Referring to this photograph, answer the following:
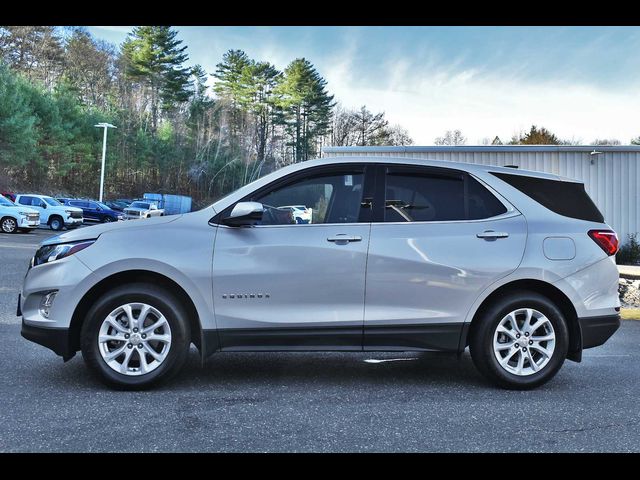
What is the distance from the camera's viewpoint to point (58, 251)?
4.74 meters

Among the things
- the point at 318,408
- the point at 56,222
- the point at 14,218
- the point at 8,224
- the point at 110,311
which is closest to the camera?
the point at 318,408

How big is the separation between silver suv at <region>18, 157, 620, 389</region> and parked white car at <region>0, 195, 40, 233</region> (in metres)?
24.2

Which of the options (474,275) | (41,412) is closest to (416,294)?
(474,275)

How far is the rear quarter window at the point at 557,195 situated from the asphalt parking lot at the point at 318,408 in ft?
4.72

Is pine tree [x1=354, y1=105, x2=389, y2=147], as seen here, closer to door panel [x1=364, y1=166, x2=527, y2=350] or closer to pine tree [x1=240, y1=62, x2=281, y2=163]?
pine tree [x1=240, y1=62, x2=281, y2=163]

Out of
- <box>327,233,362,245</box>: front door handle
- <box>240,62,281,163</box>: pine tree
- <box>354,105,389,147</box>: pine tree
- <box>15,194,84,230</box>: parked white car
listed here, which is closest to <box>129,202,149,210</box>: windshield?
<box>15,194,84,230</box>: parked white car

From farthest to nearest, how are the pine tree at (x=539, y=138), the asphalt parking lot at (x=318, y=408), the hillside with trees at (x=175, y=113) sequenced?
the hillside with trees at (x=175, y=113)
the pine tree at (x=539, y=138)
the asphalt parking lot at (x=318, y=408)

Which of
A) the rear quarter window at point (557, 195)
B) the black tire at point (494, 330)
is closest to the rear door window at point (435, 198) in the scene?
the rear quarter window at point (557, 195)

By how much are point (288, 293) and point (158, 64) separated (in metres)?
65.4

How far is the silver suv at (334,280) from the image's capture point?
15.2 ft

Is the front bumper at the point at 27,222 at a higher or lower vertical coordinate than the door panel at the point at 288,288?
higher

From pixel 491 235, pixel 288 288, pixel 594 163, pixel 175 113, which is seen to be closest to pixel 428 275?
pixel 491 235

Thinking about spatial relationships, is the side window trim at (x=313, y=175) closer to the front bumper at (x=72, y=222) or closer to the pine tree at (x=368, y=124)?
the front bumper at (x=72, y=222)

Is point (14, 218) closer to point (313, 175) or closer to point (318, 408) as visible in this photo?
point (313, 175)
